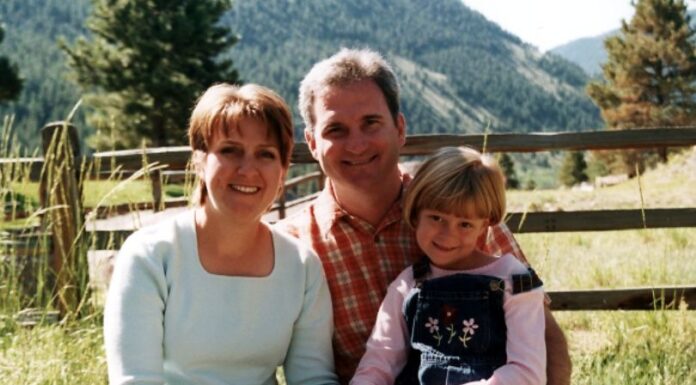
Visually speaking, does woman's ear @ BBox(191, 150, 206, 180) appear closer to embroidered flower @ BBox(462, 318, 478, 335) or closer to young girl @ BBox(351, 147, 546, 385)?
young girl @ BBox(351, 147, 546, 385)

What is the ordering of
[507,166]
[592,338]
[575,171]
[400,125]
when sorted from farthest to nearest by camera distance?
[575,171]
[507,166]
[592,338]
[400,125]

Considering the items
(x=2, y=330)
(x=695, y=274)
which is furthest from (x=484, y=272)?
(x=695, y=274)

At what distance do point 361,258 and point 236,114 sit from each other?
645mm

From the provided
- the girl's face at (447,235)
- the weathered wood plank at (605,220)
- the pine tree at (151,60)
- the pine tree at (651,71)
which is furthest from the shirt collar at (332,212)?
the pine tree at (651,71)

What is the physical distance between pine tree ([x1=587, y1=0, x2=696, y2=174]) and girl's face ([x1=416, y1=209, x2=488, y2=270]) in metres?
35.2

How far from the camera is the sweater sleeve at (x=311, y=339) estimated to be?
221 cm

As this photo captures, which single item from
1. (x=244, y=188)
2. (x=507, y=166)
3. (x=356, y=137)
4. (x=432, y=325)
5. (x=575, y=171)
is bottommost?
(x=575, y=171)

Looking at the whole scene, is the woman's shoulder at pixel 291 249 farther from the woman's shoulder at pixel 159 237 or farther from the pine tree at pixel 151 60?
the pine tree at pixel 151 60

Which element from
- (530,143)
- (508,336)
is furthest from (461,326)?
(530,143)

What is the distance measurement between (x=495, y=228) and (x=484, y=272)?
281 mm

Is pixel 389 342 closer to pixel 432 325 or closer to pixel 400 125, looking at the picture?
pixel 432 325

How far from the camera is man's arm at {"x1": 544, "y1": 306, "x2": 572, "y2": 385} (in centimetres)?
221

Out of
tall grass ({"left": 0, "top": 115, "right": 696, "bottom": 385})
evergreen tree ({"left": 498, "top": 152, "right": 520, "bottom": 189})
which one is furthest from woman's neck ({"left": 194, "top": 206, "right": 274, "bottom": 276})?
tall grass ({"left": 0, "top": 115, "right": 696, "bottom": 385})

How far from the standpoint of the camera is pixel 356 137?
2369mm
